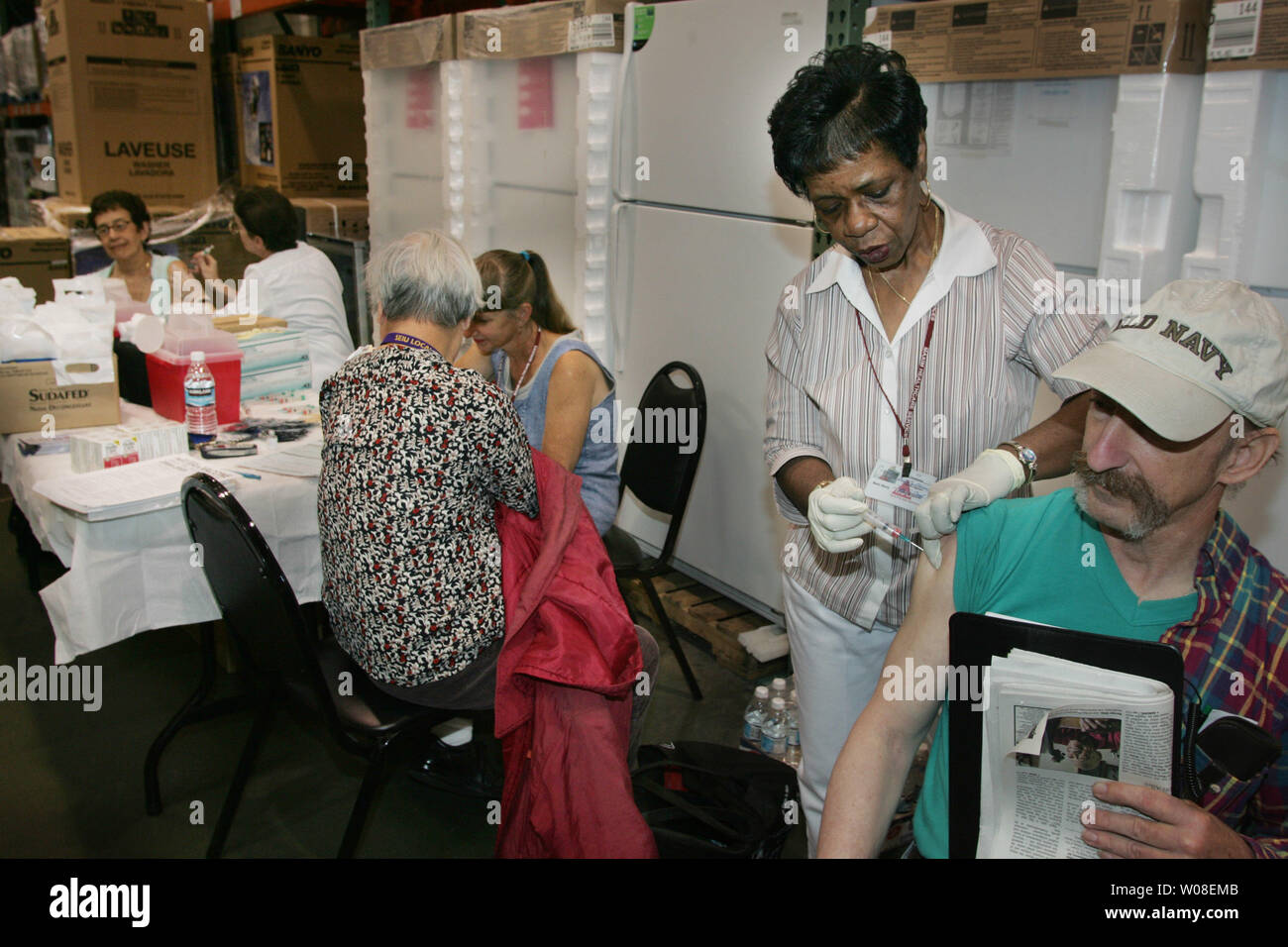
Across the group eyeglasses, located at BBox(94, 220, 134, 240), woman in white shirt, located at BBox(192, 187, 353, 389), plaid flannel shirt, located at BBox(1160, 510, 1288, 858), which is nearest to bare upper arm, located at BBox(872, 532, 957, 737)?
plaid flannel shirt, located at BBox(1160, 510, 1288, 858)

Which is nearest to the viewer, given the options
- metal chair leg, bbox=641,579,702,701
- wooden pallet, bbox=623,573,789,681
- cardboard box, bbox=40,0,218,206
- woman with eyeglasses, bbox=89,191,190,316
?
metal chair leg, bbox=641,579,702,701

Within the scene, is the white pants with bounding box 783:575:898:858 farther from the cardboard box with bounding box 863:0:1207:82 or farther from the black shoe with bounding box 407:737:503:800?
the cardboard box with bounding box 863:0:1207:82

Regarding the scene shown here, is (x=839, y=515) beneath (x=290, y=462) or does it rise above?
above

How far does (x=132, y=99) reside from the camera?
Answer: 5441mm

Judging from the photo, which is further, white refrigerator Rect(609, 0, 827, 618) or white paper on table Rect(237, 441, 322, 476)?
white refrigerator Rect(609, 0, 827, 618)

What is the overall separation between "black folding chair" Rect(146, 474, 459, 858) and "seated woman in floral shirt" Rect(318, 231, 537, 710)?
0.07 m

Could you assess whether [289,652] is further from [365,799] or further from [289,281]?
[289,281]

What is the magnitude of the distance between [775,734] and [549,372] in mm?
1186

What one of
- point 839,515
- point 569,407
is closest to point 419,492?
point 839,515

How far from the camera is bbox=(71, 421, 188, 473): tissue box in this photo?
251cm

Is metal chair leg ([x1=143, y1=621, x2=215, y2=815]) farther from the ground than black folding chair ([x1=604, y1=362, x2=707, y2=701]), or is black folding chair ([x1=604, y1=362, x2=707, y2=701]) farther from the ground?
black folding chair ([x1=604, y1=362, x2=707, y2=701])

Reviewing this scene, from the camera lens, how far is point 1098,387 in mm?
1141
